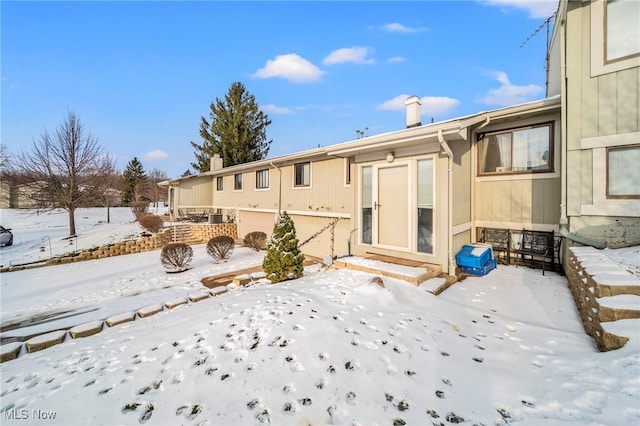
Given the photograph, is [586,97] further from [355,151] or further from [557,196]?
[355,151]

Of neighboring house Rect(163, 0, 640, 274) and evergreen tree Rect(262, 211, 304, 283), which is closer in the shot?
neighboring house Rect(163, 0, 640, 274)

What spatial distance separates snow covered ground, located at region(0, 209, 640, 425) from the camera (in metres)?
2.11

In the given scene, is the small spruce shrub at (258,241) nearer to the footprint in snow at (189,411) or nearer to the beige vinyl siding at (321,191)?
the beige vinyl siding at (321,191)

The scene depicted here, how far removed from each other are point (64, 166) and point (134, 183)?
2281 centimetres

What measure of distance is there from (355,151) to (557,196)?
182 inches

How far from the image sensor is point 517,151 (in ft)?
20.8

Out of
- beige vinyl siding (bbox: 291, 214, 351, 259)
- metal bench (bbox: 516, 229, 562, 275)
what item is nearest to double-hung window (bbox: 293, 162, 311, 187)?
beige vinyl siding (bbox: 291, 214, 351, 259)

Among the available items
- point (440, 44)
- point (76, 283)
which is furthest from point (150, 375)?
point (440, 44)

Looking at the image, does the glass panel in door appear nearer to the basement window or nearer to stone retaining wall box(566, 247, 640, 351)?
stone retaining wall box(566, 247, 640, 351)

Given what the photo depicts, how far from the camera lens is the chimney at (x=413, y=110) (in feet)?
28.0

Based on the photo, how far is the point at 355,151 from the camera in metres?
7.06

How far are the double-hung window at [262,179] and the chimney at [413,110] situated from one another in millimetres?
7847

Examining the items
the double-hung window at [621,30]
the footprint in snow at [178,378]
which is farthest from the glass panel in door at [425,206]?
the footprint in snow at [178,378]

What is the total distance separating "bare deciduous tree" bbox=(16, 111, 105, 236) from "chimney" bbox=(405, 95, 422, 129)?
64.0ft
